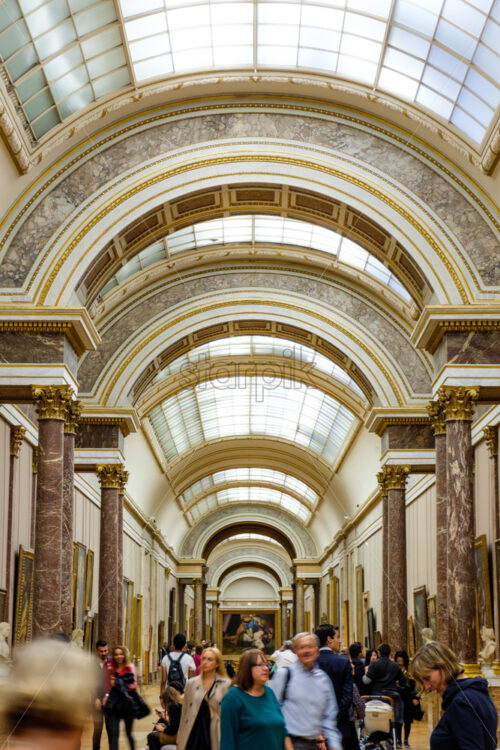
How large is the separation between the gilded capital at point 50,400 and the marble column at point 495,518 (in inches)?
378

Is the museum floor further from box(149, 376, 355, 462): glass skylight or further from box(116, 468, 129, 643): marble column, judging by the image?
box(149, 376, 355, 462): glass skylight

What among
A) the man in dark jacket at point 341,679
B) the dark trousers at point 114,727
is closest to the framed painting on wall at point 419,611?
the dark trousers at point 114,727

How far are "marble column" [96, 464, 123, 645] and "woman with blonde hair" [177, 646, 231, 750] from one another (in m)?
17.8

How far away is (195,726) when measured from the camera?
27.2 feet

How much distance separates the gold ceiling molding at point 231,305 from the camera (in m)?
27.7

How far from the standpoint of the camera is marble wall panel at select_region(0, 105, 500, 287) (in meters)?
19.5

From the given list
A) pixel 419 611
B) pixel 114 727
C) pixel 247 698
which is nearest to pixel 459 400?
pixel 114 727

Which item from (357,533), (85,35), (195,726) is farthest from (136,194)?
(357,533)

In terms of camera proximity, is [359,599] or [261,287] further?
[359,599]

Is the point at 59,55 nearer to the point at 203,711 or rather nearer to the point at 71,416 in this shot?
the point at 71,416

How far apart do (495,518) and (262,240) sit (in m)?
11.5

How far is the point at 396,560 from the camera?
26453 millimetres

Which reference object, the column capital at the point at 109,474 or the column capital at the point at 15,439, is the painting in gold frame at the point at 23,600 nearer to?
the column capital at the point at 15,439

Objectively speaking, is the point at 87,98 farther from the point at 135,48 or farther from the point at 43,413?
the point at 43,413
